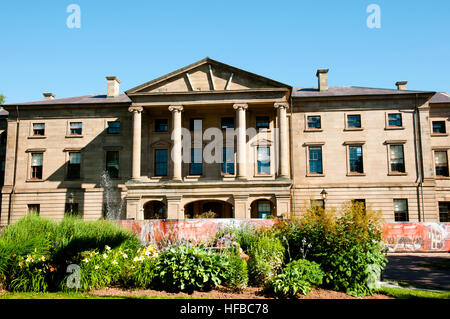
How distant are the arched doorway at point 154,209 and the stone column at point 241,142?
8.75 m

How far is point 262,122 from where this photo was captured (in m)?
37.9

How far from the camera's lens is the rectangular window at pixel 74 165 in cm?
3944

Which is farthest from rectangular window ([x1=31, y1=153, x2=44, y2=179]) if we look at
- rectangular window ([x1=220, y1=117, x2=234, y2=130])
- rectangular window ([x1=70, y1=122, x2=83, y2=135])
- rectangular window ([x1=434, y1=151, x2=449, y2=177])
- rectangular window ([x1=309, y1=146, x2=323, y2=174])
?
rectangular window ([x1=434, y1=151, x2=449, y2=177])

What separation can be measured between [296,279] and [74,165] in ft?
110

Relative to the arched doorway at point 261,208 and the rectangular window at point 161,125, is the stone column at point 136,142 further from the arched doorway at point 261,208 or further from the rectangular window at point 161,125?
the arched doorway at point 261,208

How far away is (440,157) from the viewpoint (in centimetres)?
3888

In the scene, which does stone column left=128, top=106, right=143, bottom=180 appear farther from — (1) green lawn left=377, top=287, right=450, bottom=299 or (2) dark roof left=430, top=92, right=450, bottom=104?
(2) dark roof left=430, top=92, right=450, bottom=104

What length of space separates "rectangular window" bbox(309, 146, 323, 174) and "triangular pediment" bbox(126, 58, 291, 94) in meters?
7.75

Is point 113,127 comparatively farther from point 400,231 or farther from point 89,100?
point 400,231

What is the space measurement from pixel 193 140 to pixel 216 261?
26.2 m

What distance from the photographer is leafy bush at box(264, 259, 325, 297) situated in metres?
11.0

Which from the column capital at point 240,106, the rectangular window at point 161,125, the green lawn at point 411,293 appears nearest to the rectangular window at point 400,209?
the column capital at point 240,106

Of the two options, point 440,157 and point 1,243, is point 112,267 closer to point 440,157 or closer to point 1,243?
point 1,243

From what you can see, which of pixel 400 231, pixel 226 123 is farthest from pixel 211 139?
pixel 400 231
